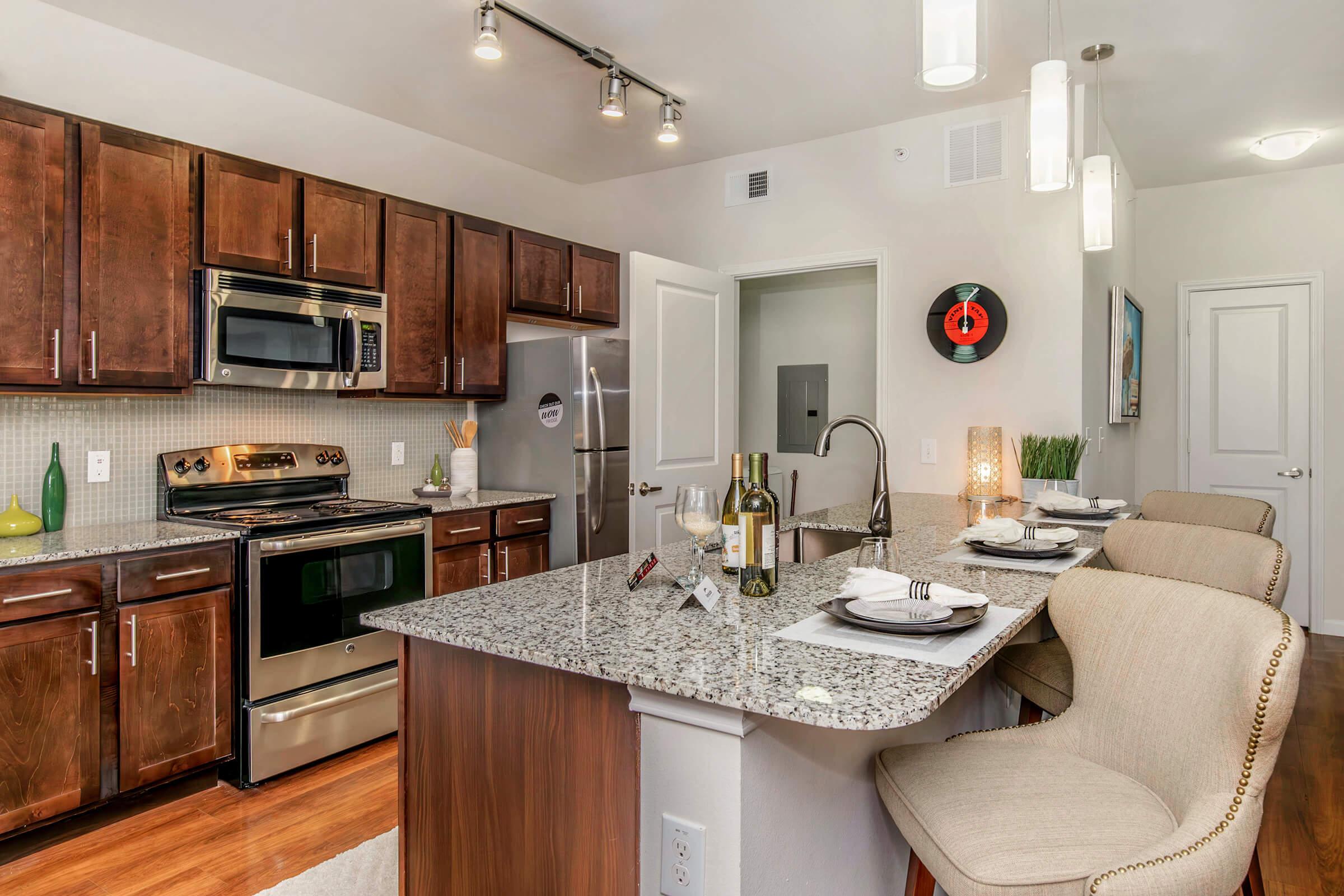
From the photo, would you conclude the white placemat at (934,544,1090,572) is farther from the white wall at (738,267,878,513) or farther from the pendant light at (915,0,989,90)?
the white wall at (738,267,878,513)

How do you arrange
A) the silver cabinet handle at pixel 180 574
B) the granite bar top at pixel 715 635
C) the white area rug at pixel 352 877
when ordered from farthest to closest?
the silver cabinet handle at pixel 180 574 < the white area rug at pixel 352 877 < the granite bar top at pixel 715 635

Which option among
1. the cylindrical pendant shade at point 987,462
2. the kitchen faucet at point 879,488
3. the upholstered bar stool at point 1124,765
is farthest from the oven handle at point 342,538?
the cylindrical pendant shade at point 987,462

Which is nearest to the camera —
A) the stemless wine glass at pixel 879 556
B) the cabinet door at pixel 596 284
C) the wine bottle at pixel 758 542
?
the wine bottle at pixel 758 542

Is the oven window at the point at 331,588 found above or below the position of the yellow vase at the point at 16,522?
below

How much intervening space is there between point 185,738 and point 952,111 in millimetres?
3955

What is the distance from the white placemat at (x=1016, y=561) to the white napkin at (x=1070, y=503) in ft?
2.26

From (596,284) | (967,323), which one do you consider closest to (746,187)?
(596,284)

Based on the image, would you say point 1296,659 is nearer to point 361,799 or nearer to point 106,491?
point 361,799

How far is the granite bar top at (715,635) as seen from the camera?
102 cm

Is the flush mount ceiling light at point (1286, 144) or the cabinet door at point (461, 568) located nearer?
the cabinet door at point (461, 568)

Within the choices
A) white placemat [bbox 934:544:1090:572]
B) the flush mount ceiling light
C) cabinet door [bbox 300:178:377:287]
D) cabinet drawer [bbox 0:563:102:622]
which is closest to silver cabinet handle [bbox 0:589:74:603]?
cabinet drawer [bbox 0:563:102:622]

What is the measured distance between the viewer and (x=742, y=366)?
20.0 ft

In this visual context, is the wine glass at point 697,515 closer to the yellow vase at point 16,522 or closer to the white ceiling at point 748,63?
the white ceiling at point 748,63

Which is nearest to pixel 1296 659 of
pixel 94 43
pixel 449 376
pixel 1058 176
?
pixel 1058 176
